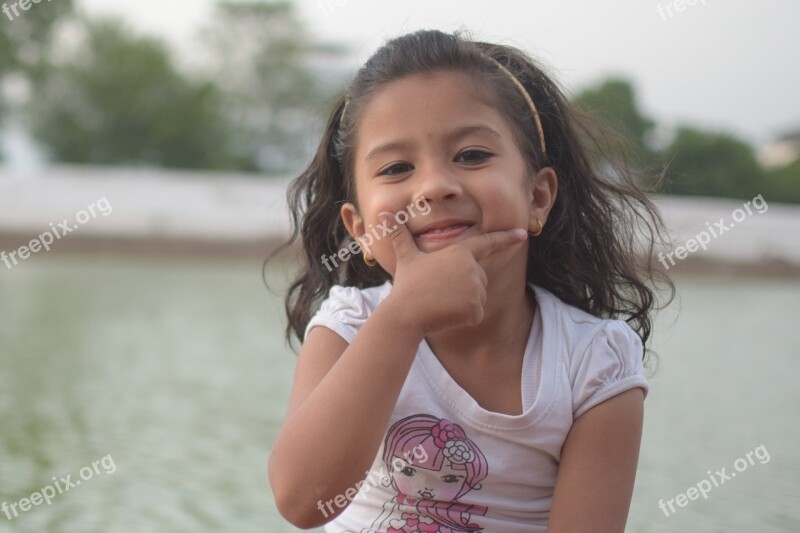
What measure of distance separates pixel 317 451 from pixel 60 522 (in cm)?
105

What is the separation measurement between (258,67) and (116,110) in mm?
7278

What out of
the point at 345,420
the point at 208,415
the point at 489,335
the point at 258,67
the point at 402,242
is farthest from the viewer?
the point at 258,67

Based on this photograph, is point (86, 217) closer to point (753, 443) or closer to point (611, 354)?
point (753, 443)

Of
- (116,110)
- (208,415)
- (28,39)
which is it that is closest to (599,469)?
(208,415)

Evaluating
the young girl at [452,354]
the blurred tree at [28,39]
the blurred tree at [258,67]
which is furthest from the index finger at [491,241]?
the blurred tree at [258,67]

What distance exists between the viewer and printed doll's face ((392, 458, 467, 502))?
47.7 inches

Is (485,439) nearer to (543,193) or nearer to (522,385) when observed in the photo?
(522,385)

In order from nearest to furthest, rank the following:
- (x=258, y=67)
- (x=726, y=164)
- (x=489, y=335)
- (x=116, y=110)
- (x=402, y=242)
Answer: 1. (x=402, y=242)
2. (x=489, y=335)
3. (x=726, y=164)
4. (x=116, y=110)
5. (x=258, y=67)

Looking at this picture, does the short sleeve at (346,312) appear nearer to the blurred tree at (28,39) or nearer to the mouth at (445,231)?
the mouth at (445,231)

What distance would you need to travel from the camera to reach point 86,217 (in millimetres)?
11312

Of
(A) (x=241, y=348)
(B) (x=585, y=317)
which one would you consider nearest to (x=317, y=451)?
(B) (x=585, y=317)

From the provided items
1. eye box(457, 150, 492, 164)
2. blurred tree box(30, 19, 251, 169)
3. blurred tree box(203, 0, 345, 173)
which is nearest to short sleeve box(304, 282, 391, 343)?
eye box(457, 150, 492, 164)

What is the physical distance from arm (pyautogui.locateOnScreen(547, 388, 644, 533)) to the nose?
29 cm

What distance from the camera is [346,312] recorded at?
4.22ft
